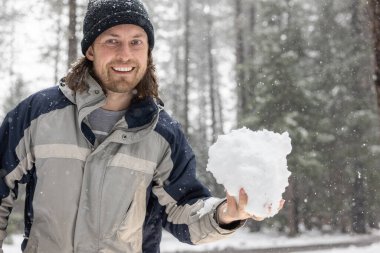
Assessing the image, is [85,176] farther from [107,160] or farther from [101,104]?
[101,104]

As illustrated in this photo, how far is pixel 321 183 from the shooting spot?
71.5 ft

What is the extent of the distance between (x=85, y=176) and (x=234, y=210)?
2.91 feet

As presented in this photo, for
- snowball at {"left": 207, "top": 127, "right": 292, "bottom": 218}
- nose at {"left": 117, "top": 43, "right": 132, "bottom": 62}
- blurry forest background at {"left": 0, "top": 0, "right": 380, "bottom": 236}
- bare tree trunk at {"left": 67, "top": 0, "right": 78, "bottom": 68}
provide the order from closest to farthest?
1. snowball at {"left": 207, "top": 127, "right": 292, "bottom": 218}
2. nose at {"left": 117, "top": 43, "right": 132, "bottom": 62}
3. bare tree trunk at {"left": 67, "top": 0, "right": 78, "bottom": 68}
4. blurry forest background at {"left": 0, "top": 0, "right": 380, "bottom": 236}

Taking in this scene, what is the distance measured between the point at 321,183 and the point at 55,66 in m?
13.7

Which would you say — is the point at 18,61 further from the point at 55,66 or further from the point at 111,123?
the point at 111,123

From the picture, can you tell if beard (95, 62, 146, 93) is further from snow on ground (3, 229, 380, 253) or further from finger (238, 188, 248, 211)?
snow on ground (3, 229, 380, 253)

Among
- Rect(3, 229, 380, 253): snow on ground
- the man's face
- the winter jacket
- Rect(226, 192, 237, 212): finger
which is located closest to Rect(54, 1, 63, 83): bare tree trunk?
Rect(3, 229, 380, 253): snow on ground

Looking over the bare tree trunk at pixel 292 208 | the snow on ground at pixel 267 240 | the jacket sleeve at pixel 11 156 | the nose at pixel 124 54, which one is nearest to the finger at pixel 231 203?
the nose at pixel 124 54

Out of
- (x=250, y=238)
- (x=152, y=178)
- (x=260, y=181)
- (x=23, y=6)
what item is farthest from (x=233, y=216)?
(x=250, y=238)

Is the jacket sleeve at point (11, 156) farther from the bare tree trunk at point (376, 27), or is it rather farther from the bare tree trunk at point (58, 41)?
the bare tree trunk at point (58, 41)

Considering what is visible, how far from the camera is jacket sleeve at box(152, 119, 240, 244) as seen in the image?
2909mm

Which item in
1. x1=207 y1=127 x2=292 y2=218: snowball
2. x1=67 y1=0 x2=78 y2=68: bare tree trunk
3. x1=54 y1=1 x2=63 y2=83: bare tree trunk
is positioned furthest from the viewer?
x1=54 y1=1 x2=63 y2=83: bare tree trunk

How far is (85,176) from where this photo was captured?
2.70 m

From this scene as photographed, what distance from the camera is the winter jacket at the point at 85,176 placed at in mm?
2662
